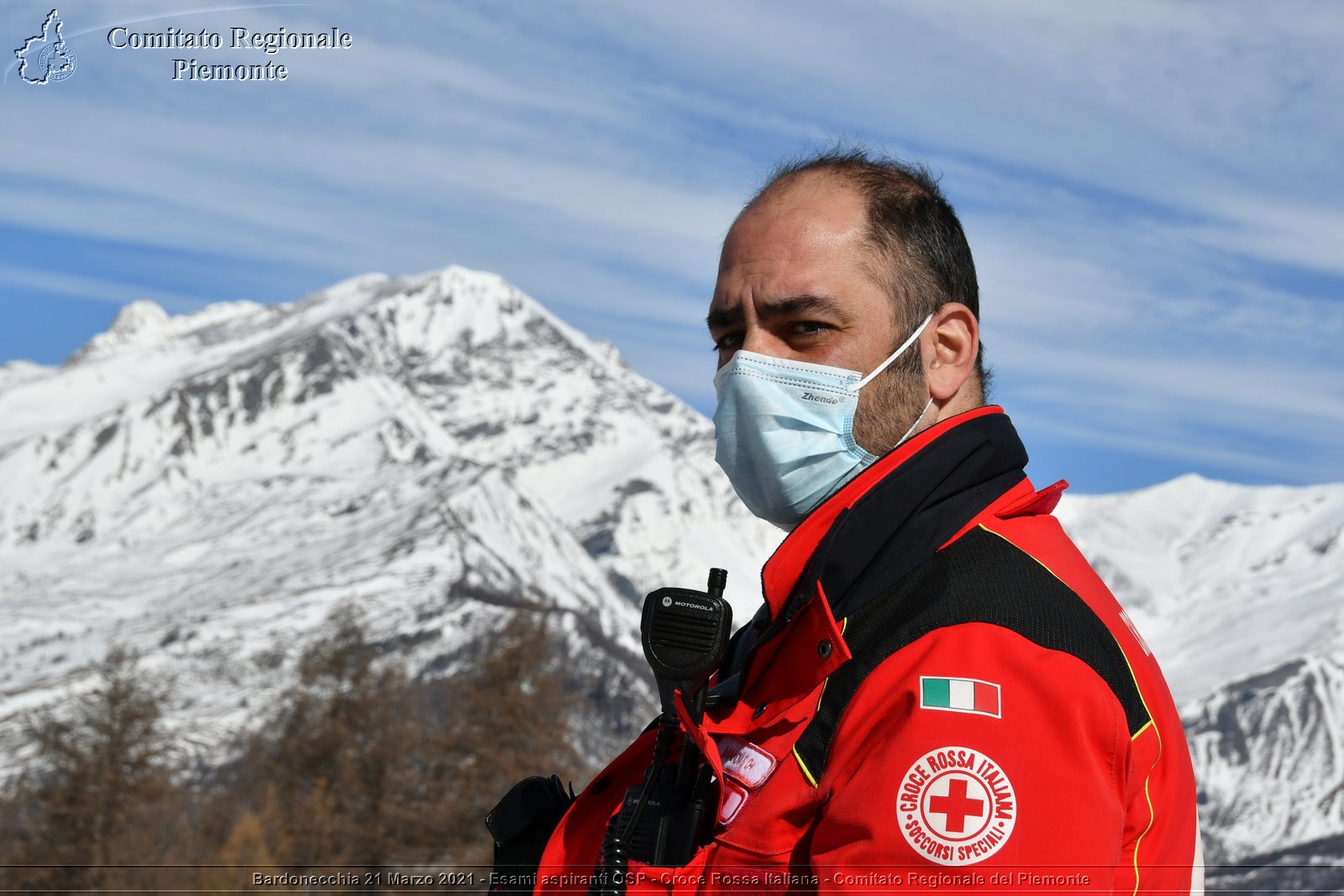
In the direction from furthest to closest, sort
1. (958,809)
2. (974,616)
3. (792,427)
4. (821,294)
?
(792,427)
(821,294)
(974,616)
(958,809)

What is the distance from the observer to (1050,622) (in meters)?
2.15

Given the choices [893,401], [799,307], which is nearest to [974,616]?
[893,401]

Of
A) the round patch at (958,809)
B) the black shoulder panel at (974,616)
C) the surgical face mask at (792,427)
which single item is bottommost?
the round patch at (958,809)

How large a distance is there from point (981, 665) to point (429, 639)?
191 meters

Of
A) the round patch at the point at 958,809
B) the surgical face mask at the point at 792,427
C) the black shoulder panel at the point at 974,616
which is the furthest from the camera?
the surgical face mask at the point at 792,427

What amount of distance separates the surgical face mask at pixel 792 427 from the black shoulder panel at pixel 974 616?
627mm

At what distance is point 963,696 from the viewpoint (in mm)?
2051

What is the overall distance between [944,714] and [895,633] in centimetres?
21

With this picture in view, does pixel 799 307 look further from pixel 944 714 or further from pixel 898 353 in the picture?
pixel 944 714

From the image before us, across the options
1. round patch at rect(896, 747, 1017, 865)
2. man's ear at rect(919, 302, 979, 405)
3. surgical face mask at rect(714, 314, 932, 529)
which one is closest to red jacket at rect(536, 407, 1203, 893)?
round patch at rect(896, 747, 1017, 865)

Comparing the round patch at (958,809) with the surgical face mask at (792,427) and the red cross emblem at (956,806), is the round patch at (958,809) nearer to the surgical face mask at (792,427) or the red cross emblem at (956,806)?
the red cross emblem at (956,806)

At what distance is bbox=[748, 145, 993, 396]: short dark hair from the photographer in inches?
110

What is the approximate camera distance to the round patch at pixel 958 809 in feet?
6.49

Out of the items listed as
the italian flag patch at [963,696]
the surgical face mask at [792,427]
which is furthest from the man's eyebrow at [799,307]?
the italian flag patch at [963,696]
